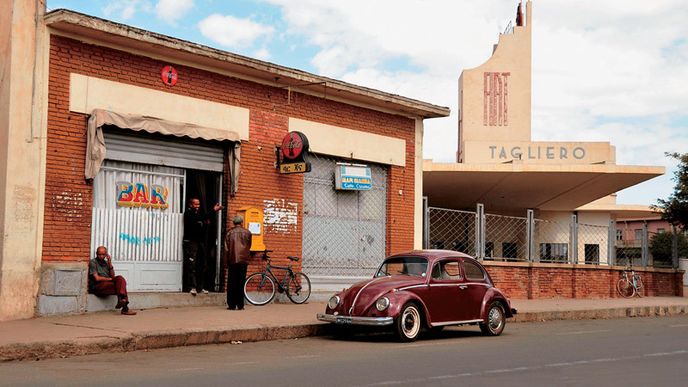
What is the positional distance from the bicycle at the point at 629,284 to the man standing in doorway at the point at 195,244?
15341mm

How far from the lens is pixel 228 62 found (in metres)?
16.9

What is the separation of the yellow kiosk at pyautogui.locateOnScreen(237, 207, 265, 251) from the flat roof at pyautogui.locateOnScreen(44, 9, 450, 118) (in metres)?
2.85

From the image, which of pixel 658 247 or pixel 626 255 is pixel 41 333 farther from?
pixel 658 247

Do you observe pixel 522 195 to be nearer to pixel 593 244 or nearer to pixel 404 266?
pixel 593 244

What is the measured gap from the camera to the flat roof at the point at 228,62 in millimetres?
14586

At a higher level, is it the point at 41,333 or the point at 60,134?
A: the point at 60,134

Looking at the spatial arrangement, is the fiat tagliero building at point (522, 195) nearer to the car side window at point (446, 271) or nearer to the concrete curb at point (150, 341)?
the car side window at point (446, 271)

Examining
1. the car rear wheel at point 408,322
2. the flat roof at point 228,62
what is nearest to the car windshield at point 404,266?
the car rear wheel at point 408,322

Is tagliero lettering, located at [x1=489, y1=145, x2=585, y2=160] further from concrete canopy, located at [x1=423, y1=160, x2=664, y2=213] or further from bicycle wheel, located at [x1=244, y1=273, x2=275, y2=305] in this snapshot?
bicycle wheel, located at [x1=244, y1=273, x2=275, y2=305]

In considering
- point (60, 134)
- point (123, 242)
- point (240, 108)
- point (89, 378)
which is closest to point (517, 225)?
point (240, 108)

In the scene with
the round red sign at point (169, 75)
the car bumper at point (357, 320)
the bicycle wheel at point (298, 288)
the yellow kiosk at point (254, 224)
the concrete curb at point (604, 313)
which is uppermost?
the round red sign at point (169, 75)

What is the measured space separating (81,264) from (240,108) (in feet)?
16.0

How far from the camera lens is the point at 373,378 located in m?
8.98

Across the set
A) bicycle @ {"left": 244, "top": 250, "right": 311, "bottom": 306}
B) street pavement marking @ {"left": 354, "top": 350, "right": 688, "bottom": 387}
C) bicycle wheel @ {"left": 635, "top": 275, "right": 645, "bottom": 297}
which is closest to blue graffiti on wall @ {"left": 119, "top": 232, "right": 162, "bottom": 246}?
bicycle @ {"left": 244, "top": 250, "right": 311, "bottom": 306}
